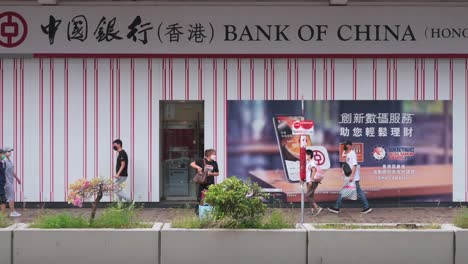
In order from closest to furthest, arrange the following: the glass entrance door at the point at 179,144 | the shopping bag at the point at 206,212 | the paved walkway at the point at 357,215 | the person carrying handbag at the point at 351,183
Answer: the shopping bag at the point at 206,212, the paved walkway at the point at 357,215, the person carrying handbag at the point at 351,183, the glass entrance door at the point at 179,144

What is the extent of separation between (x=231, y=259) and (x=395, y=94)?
8.28 metres

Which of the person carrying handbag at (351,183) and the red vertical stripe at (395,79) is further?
the red vertical stripe at (395,79)

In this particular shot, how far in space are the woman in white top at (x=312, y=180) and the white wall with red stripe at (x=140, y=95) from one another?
2025 mm

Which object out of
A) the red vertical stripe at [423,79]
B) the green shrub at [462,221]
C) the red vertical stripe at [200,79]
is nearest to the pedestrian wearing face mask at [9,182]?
the red vertical stripe at [200,79]

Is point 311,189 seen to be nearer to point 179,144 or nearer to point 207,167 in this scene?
point 207,167

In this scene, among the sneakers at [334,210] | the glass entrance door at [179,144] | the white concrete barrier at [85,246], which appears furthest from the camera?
the glass entrance door at [179,144]

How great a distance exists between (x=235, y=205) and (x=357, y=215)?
5879 millimetres

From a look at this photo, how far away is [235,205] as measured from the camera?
820 cm

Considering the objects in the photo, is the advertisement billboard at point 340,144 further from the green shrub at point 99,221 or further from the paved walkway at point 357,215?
the green shrub at point 99,221

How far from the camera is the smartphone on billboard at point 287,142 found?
14.4 m

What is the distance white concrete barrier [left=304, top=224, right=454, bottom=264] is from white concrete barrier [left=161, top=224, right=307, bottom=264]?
236mm

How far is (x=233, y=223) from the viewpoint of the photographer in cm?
808

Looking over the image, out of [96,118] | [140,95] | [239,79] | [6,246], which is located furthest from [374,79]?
[6,246]

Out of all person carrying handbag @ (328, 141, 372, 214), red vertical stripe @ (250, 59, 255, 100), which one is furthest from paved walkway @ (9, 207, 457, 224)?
red vertical stripe @ (250, 59, 255, 100)
